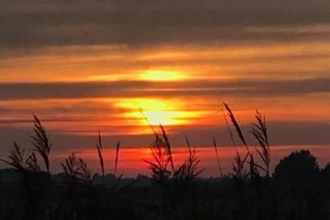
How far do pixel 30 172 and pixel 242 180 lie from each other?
2305 millimetres

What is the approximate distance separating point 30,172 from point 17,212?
126 cm

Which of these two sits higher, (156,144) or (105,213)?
(156,144)

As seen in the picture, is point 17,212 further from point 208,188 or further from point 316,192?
point 316,192

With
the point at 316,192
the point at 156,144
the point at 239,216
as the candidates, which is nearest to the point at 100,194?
the point at 156,144

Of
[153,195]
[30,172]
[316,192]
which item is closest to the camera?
[30,172]

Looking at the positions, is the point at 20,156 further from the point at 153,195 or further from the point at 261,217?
the point at 261,217

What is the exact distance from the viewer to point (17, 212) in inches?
401

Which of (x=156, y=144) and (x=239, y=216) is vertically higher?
(x=156, y=144)

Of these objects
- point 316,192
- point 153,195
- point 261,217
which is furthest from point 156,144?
point 316,192

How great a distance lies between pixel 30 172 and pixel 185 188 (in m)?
1.56

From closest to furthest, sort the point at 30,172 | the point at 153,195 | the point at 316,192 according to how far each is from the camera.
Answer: the point at 30,172
the point at 153,195
the point at 316,192

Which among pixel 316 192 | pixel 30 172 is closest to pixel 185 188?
pixel 30 172

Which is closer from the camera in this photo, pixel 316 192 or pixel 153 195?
pixel 153 195

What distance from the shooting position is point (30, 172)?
9.09 m
